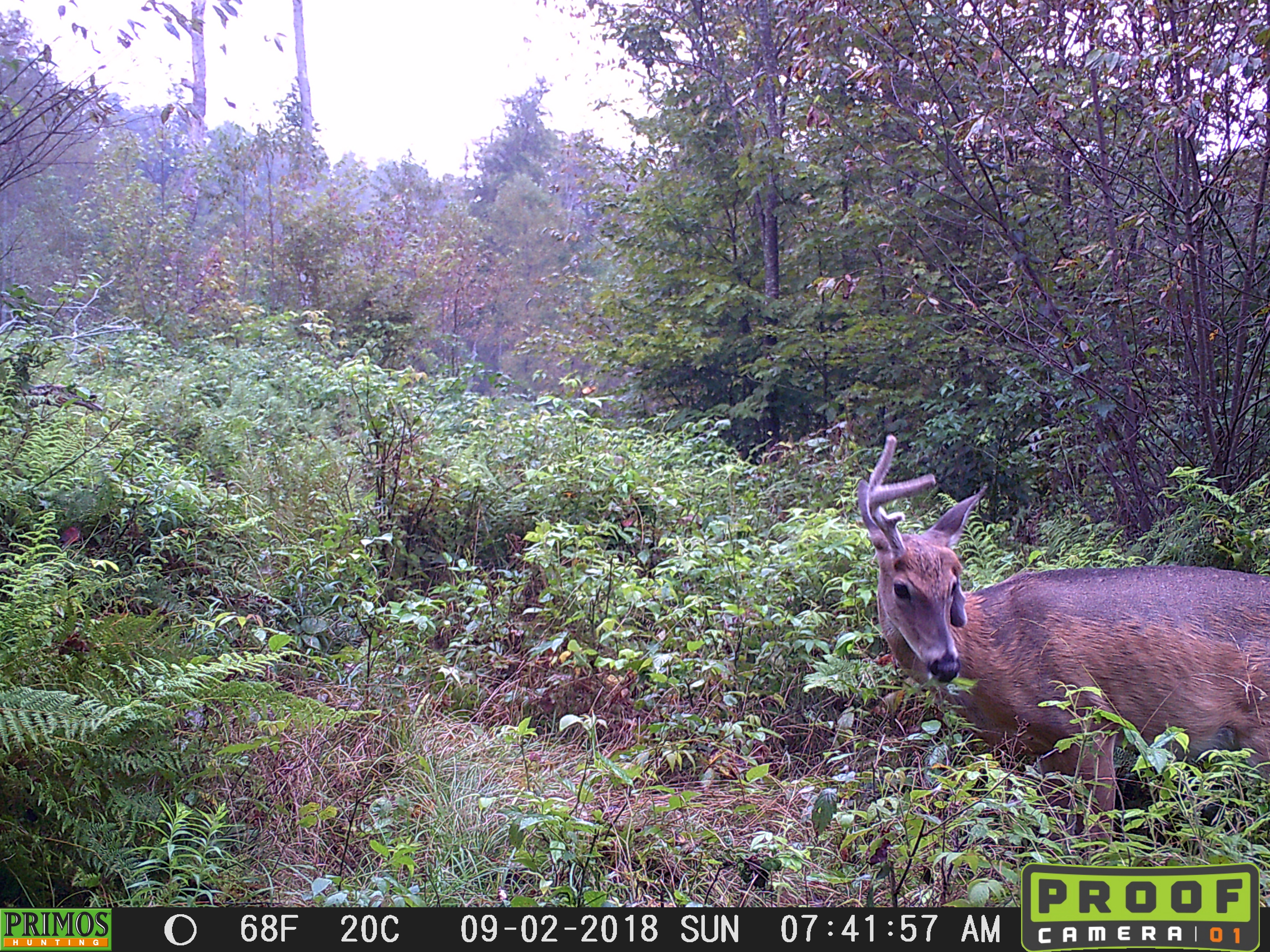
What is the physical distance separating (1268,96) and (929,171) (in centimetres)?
268

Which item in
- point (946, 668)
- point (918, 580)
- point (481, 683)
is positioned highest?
point (918, 580)

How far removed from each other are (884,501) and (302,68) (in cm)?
2306

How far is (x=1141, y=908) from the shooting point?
7.97 ft

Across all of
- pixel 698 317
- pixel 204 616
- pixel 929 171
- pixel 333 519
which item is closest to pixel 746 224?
pixel 698 317

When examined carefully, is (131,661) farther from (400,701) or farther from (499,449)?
(499,449)

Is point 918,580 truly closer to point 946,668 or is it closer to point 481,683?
point 946,668

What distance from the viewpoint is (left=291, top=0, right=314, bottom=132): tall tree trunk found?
810 inches

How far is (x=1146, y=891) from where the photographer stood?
2.46m

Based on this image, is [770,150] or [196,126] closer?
[770,150]

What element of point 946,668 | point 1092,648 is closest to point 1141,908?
point 946,668

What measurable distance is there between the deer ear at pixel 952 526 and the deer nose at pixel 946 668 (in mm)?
642

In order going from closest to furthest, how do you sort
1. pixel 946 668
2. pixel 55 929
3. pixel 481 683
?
pixel 55 929 < pixel 946 668 < pixel 481 683

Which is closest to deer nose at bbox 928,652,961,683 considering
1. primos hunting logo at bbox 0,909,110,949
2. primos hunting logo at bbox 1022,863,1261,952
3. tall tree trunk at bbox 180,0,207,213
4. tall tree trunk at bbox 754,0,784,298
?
primos hunting logo at bbox 1022,863,1261,952

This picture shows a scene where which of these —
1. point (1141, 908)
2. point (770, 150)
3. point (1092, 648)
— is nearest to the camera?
point (1141, 908)
